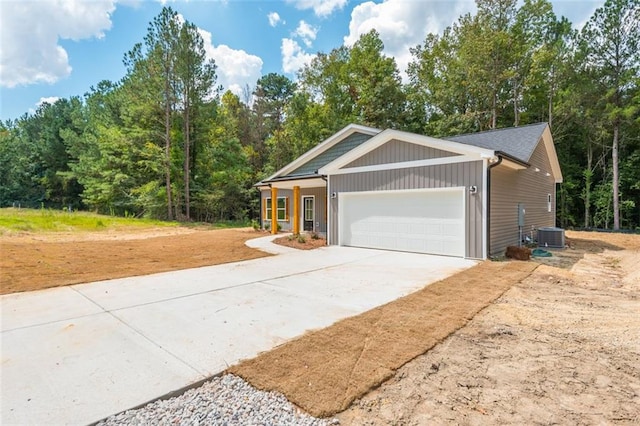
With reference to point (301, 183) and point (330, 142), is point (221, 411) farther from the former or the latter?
point (330, 142)

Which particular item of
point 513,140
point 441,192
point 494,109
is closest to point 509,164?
point 441,192

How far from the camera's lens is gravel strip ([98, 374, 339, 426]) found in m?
2.10

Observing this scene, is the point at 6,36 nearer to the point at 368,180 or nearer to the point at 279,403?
the point at 368,180

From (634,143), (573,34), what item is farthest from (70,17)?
(634,143)

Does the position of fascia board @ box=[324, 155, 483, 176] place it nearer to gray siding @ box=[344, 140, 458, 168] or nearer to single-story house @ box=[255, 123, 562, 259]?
single-story house @ box=[255, 123, 562, 259]

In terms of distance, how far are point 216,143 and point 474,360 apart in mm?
24053

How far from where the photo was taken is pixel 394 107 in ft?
79.7

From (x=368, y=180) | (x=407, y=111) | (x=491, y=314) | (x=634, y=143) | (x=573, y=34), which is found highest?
(x=573, y=34)

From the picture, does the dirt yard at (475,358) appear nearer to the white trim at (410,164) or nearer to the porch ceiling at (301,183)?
the white trim at (410,164)

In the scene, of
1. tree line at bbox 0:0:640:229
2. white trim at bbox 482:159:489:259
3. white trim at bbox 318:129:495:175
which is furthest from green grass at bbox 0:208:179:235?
white trim at bbox 482:159:489:259

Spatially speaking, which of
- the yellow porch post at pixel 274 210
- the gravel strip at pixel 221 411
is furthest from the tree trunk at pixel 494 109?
the gravel strip at pixel 221 411

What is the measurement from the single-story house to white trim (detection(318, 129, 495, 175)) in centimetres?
2

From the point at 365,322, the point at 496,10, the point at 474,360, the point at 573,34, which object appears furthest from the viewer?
the point at 496,10

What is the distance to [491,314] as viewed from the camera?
4.24 metres
